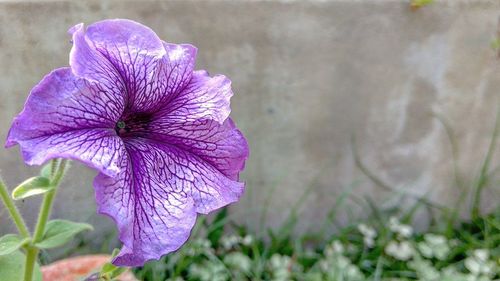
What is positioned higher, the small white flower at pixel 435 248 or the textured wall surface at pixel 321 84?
the textured wall surface at pixel 321 84

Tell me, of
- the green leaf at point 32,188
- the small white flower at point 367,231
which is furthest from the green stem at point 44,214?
the small white flower at point 367,231

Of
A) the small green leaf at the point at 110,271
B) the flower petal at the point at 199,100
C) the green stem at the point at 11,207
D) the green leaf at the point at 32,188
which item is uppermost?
the flower petal at the point at 199,100

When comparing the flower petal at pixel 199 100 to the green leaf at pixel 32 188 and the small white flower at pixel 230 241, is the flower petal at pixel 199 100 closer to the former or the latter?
the green leaf at pixel 32 188

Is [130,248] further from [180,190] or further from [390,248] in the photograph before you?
[390,248]

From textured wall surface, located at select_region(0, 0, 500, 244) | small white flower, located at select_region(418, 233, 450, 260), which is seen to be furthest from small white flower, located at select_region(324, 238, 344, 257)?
small white flower, located at select_region(418, 233, 450, 260)

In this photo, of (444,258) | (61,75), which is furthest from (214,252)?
(61,75)

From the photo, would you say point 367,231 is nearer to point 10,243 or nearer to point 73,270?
point 73,270

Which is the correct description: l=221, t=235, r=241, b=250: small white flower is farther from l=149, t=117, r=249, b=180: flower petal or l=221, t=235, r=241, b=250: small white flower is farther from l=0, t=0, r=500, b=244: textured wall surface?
l=149, t=117, r=249, b=180: flower petal

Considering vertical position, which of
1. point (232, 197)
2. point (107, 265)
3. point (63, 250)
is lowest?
point (63, 250)
